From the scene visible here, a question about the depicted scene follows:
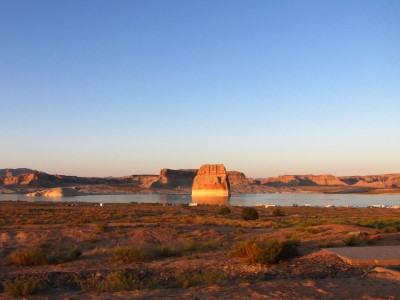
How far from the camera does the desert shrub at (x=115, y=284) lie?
802 cm

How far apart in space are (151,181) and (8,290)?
18321 centimetres

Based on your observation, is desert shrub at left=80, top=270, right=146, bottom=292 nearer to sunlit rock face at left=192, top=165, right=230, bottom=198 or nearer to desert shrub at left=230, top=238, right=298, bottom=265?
desert shrub at left=230, top=238, right=298, bottom=265

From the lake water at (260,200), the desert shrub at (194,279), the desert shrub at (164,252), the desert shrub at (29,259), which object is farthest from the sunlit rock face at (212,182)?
the desert shrub at (194,279)

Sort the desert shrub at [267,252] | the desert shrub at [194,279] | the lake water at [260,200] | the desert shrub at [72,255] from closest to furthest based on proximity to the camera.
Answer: the desert shrub at [194,279] < the desert shrub at [267,252] < the desert shrub at [72,255] < the lake water at [260,200]

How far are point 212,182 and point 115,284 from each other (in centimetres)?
12188

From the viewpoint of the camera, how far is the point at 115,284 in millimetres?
8336

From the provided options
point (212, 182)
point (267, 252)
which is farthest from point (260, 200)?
point (267, 252)

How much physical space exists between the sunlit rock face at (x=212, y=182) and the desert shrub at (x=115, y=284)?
387 ft

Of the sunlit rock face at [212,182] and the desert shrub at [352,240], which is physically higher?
the sunlit rock face at [212,182]

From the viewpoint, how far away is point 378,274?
898 centimetres

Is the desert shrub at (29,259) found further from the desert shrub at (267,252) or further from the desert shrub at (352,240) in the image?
the desert shrub at (352,240)

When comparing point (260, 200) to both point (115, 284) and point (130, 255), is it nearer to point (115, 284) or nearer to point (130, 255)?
point (130, 255)

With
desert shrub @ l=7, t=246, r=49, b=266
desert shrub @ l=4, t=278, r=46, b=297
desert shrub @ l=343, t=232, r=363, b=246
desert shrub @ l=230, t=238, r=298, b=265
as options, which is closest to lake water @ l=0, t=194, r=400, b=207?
desert shrub @ l=343, t=232, r=363, b=246

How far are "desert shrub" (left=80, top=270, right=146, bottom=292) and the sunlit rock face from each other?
387ft
